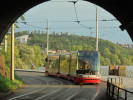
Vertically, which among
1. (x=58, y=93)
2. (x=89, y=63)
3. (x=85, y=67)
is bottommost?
(x=58, y=93)

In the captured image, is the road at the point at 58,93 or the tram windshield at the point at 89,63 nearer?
the road at the point at 58,93

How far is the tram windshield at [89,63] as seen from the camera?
30.2 m

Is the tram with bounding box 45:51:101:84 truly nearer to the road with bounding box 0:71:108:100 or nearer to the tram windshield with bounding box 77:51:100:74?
the tram windshield with bounding box 77:51:100:74

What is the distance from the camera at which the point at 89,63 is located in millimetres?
30375

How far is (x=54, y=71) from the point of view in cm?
4281

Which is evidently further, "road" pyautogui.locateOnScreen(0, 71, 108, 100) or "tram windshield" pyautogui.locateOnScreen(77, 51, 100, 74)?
"tram windshield" pyautogui.locateOnScreen(77, 51, 100, 74)

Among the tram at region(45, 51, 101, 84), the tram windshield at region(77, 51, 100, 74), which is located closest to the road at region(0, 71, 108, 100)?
the tram at region(45, 51, 101, 84)

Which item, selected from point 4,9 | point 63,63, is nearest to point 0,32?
point 4,9

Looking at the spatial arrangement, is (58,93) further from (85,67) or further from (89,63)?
(89,63)

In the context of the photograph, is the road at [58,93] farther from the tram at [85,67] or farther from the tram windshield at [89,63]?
the tram windshield at [89,63]

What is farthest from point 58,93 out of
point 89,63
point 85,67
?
point 89,63

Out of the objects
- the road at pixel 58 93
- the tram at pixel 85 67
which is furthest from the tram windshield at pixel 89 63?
the road at pixel 58 93

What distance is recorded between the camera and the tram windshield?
30230 millimetres

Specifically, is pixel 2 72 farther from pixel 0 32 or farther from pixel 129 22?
pixel 129 22
